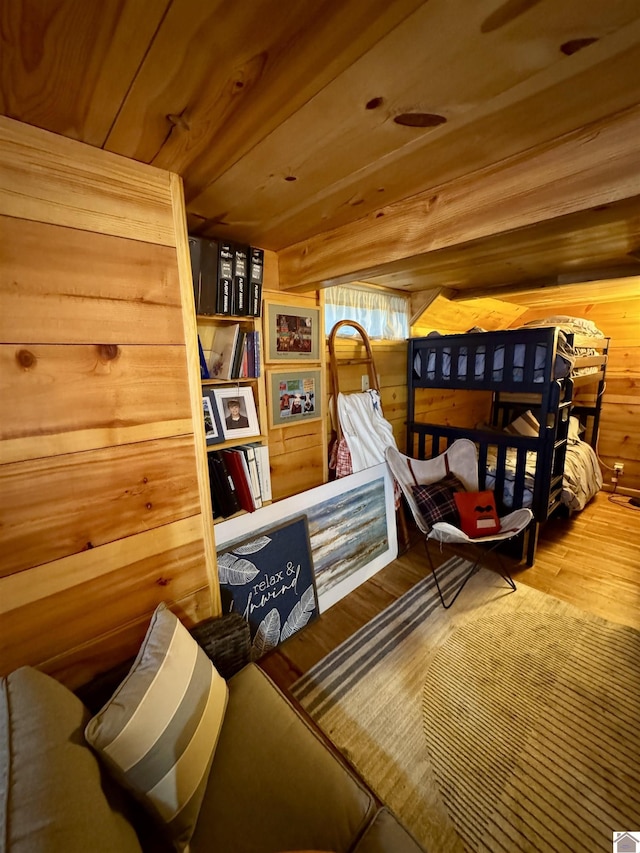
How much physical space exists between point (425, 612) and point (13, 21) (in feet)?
8.35

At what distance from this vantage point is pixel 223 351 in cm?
171

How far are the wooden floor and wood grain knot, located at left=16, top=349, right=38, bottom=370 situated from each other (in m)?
1.66

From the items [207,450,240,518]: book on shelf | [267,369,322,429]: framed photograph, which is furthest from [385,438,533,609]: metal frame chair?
[207,450,240,518]: book on shelf

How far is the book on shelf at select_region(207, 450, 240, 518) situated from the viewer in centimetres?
162

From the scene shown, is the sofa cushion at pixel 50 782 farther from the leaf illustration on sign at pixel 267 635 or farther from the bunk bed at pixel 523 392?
the bunk bed at pixel 523 392

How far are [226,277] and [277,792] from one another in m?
1.76

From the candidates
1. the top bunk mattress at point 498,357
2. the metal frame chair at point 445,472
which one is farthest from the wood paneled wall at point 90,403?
the top bunk mattress at point 498,357

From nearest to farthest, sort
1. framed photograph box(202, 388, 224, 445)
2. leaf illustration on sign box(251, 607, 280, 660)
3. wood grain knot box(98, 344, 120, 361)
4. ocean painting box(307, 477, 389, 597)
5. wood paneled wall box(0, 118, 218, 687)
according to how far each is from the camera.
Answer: wood paneled wall box(0, 118, 218, 687) < wood grain knot box(98, 344, 120, 361) < framed photograph box(202, 388, 224, 445) < leaf illustration on sign box(251, 607, 280, 660) < ocean painting box(307, 477, 389, 597)

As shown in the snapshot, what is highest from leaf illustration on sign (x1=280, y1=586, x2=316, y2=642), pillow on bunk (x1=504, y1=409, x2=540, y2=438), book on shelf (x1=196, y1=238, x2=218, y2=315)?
book on shelf (x1=196, y1=238, x2=218, y2=315)

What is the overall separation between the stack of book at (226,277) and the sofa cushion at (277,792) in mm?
1520

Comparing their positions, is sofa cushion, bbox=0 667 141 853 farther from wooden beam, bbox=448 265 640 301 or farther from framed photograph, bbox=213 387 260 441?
wooden beam, bbox=448 265 640 301

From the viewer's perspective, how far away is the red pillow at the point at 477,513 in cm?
227

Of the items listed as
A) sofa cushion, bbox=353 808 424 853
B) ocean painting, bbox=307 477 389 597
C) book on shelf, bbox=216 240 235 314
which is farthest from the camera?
ocean painting, bbox=307 477 389 597

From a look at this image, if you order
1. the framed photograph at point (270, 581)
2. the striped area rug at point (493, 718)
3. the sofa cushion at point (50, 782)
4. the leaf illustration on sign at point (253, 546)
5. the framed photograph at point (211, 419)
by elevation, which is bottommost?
the striped area rug at point (493, 718)
